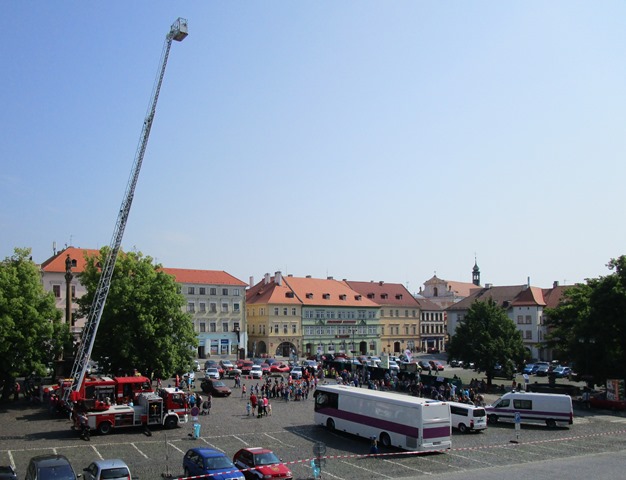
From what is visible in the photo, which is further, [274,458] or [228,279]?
[228,279]

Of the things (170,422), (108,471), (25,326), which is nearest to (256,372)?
(25,326)

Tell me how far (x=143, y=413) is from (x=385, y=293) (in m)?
81.1

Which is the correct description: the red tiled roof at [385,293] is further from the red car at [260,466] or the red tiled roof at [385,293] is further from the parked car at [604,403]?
the red car at [260,466]

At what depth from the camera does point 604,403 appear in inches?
1702

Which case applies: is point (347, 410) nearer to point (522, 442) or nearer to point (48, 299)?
point (522, 442)

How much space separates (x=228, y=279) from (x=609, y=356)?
178 ft

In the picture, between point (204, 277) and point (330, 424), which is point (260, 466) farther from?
point (204, 277)

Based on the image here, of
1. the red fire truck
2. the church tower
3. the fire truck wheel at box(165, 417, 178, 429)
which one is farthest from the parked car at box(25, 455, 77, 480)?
the church tower

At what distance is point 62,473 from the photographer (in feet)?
63.0

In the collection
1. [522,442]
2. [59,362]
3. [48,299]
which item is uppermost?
[48,299]

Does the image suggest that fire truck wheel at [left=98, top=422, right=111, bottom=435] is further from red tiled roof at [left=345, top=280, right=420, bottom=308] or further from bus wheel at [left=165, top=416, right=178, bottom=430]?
red tiled roof at [left=345, top=280, right=420, bottom=308]

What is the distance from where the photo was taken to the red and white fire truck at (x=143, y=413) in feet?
99.7

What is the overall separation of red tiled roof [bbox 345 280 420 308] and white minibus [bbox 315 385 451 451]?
75759 mm

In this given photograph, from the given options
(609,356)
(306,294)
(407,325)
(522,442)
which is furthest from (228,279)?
(522,442)
